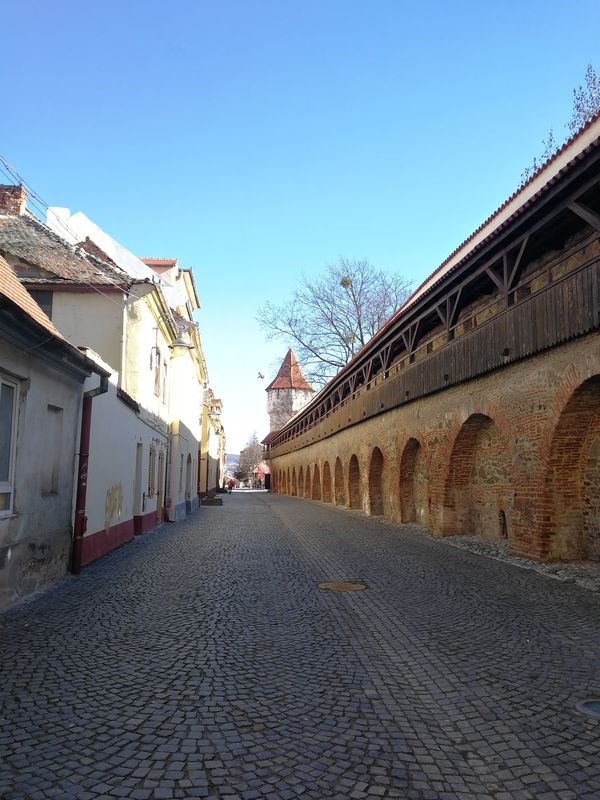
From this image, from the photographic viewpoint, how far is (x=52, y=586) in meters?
7.57

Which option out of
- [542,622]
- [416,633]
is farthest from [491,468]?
[416,633]

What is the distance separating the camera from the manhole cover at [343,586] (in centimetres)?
757

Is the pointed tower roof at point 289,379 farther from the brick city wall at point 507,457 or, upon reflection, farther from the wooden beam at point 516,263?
the wooden beam at point 516,263

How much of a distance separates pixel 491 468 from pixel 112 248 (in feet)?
46.6

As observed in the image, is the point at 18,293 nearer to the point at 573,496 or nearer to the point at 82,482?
the point at 82,482

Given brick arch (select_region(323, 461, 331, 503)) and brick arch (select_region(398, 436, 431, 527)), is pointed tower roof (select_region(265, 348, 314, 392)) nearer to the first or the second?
brick arch (select_region(323, 461, 331, 503))

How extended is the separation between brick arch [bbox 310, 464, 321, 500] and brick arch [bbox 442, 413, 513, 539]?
66.5 feet

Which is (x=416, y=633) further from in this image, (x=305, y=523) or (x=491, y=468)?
(x=305, y=523)

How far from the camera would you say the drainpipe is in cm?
855

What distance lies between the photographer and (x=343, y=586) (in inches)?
307

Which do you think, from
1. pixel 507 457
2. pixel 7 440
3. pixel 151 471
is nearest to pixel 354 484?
pixel 151 471

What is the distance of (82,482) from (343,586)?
4216 millimetres

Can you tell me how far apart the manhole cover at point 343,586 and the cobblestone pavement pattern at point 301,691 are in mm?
200

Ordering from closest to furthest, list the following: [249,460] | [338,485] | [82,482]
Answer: [82,482]
[338,485]
[249,460]
